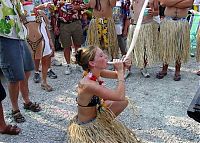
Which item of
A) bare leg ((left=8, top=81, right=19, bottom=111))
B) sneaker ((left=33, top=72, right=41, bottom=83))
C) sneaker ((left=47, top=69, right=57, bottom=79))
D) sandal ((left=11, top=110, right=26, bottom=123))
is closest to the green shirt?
bare leg ((left=8, top=81, right=19, bottom=111))

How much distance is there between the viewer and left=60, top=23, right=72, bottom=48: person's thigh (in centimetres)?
560

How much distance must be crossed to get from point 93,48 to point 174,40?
239 centimetres

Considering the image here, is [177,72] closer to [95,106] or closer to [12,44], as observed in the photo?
[95,106]

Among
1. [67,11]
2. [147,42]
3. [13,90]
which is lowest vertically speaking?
[13,90]

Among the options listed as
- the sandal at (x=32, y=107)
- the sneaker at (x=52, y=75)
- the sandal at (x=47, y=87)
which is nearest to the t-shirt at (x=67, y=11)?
the sneaker at (x=52, y=75)

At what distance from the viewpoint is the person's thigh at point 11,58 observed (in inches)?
140

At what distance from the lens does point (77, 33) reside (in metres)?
5.66

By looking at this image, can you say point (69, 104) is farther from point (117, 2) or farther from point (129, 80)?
point (117, 2)

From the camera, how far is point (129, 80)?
533 cm

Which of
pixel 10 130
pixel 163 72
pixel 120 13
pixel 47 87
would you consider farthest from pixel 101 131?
pixel 120 13

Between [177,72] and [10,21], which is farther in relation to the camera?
[177,72]

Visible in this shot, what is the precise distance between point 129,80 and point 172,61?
672 millimetres

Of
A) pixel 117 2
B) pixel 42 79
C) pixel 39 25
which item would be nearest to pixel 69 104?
pixel 42 79

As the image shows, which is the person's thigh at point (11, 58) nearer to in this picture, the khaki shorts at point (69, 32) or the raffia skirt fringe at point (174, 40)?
the khaki shorts at point (69, 32)
